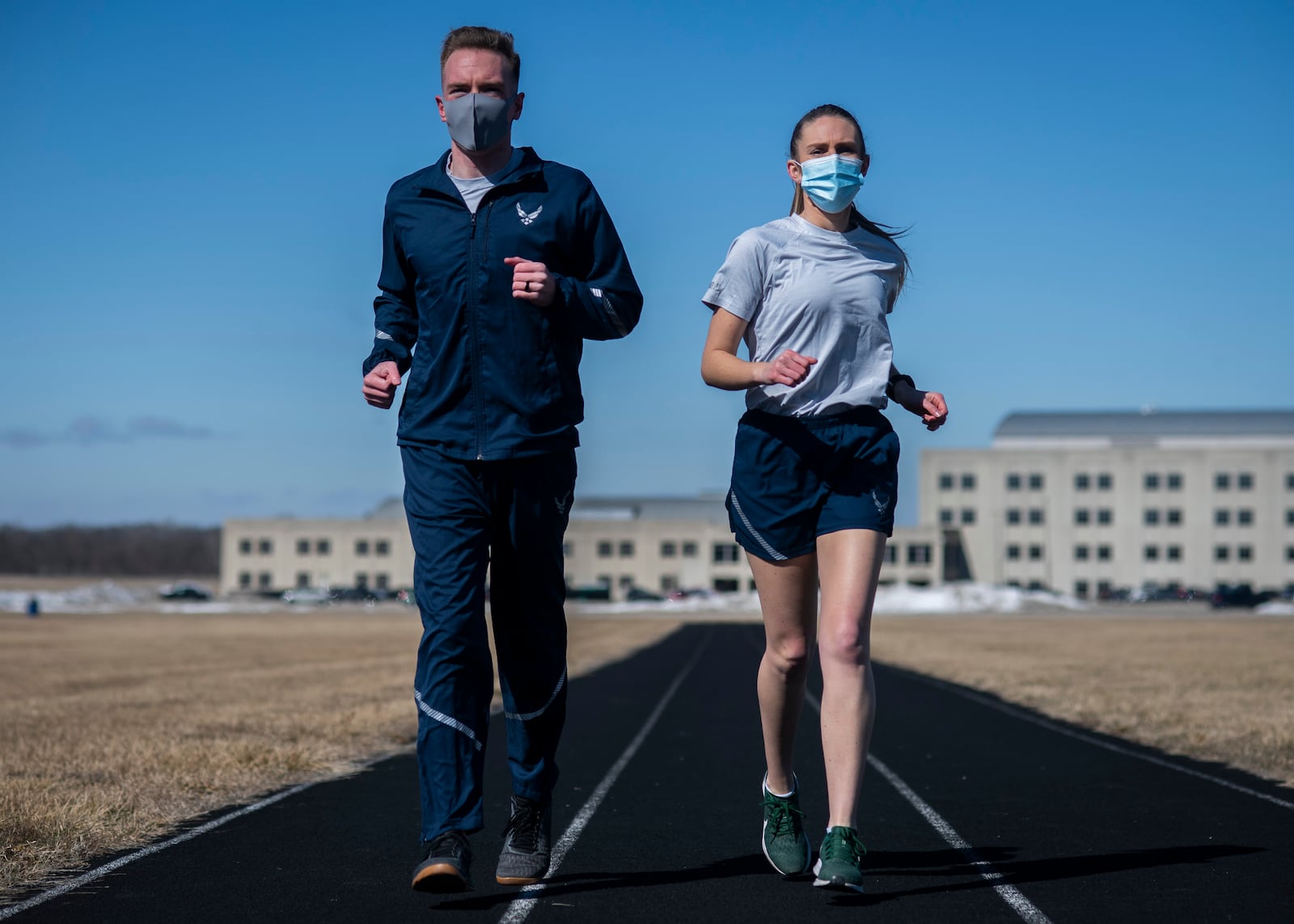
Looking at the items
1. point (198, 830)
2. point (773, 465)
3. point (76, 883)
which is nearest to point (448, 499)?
point (773, 465)

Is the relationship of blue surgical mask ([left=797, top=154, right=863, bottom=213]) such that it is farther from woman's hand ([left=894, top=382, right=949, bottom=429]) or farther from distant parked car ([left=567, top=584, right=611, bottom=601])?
distant parked car ([left=567, top=584, right=611, bottom=601])

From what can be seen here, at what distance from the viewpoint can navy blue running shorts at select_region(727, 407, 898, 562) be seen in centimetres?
517

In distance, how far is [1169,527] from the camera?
4628 inches

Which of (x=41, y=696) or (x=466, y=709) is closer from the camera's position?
(x=466, y=709)

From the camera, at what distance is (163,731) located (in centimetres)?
1285

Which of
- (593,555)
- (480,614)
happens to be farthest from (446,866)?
(593,555)

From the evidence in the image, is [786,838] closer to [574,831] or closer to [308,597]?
[574,831]

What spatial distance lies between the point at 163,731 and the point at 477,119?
942 cm

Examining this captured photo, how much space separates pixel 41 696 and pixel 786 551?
1686 centimetres

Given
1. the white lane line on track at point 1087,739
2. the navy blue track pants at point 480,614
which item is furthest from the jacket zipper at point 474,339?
the white lane line on track at point 1087,739

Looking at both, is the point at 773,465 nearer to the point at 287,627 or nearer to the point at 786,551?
the point at 786,551

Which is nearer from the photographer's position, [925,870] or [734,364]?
[734,364]

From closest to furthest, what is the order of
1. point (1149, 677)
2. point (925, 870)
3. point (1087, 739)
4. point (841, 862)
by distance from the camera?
point (841, 862) < point (925, 870) < point (1087, 739) < point (1149, 677)

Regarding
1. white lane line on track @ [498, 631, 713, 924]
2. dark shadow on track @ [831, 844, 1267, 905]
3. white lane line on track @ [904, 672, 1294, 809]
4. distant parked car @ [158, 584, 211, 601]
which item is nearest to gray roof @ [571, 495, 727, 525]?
distant parked car @ [158, 584, 211, 601]
